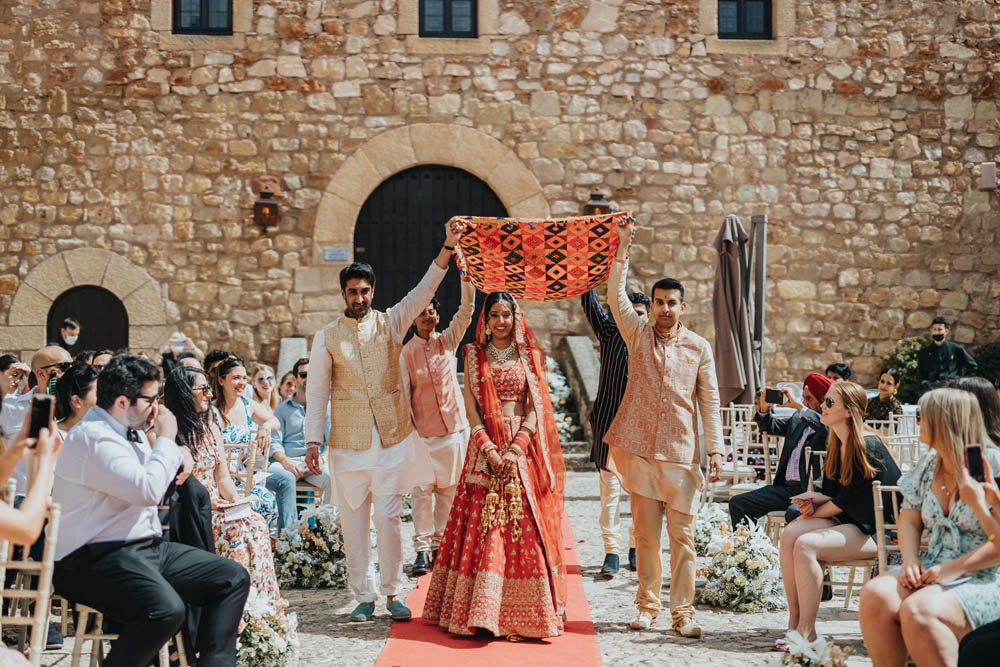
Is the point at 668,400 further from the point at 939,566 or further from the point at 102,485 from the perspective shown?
the point at 102,485

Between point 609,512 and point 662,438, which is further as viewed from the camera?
point 609,512

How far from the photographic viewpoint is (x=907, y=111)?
12.0 m

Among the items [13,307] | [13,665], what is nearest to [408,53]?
[13,307]

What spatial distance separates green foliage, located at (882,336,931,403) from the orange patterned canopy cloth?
23.3ft

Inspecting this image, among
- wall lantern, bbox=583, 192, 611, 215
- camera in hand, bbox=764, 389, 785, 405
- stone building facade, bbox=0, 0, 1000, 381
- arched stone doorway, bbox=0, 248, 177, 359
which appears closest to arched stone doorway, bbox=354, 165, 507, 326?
stone building facade, bbox=0, 0, 1000, 381

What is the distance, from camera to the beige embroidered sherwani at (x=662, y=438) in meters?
5.24

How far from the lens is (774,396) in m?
6.39

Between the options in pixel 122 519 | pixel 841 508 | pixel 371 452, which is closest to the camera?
pixel 122 519

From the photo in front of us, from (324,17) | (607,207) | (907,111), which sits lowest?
(607,207)

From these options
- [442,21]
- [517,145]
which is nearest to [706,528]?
[517,145]

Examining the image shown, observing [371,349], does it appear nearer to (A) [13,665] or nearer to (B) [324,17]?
(A) [13,665]

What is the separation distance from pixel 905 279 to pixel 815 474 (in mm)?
7294

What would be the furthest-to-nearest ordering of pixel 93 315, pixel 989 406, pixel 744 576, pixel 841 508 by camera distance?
pixel 93 315, pixel 744 576, pixel 841 508, pixel 989 406

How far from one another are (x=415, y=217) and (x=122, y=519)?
841cm
